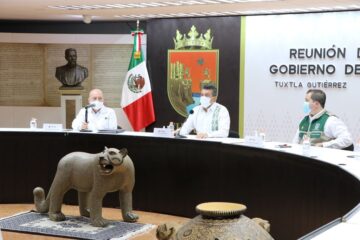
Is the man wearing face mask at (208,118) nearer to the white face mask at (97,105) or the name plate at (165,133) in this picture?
the name plate at (165,133)

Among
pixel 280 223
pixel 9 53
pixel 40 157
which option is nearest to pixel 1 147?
pixel 40 157

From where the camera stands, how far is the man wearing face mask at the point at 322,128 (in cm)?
616

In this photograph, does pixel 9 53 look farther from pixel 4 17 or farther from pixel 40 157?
pixel 40 157

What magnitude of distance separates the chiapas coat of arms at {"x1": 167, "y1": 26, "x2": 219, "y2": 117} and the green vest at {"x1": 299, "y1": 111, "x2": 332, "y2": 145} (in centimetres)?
358

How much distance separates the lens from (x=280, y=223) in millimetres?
5398

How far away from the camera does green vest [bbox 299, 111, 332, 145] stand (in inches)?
244

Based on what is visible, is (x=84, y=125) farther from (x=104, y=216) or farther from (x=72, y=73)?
(x=72, y=73)

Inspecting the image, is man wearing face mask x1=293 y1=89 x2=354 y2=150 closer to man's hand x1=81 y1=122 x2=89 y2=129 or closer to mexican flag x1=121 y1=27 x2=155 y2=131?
man's hand x1=81 y1=122 x2=89 y2=129

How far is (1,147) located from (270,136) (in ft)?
12.2

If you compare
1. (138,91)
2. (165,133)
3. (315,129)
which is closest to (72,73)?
(138,91)

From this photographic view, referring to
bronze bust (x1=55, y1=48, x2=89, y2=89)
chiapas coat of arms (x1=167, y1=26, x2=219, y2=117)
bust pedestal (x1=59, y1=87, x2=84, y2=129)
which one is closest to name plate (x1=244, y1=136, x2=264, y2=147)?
chiapas coat of arms (x1=167, y1=26, x2=219, y2=117)

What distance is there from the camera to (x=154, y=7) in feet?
28.5

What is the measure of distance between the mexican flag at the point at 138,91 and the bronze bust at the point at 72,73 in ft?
2.79

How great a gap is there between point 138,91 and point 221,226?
28.5 ft
